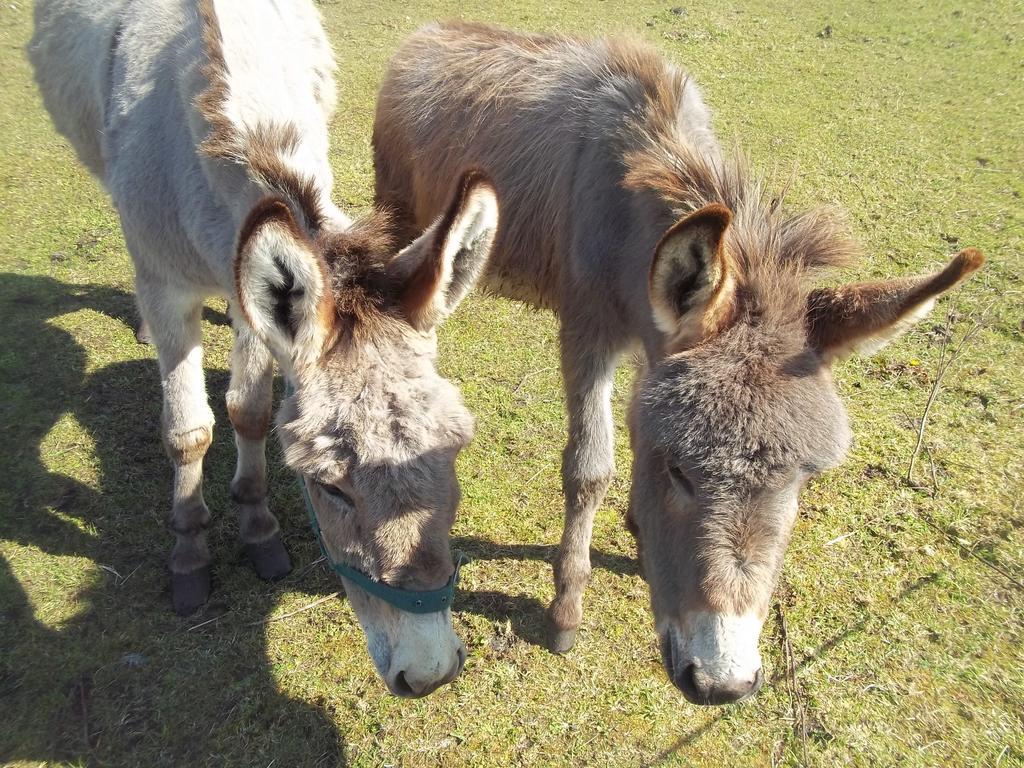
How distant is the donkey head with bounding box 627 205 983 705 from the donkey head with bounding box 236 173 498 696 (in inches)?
28.9

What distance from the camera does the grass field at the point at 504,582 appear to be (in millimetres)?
3143

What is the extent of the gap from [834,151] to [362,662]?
8.24 meters

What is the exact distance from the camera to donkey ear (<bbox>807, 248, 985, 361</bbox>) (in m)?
2.08

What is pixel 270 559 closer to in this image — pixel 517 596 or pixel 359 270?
pixel 517 596

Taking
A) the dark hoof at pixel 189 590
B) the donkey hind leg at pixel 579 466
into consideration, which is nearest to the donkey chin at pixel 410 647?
the donkey hind leg at pixel 579 466

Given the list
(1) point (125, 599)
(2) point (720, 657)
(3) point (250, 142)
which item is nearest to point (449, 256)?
(3) point (250, 142)

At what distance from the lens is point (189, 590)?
11.9ft

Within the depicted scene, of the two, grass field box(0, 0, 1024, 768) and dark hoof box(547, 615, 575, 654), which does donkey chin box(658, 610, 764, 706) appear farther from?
dark hoof box(547, 615, 575, 654)

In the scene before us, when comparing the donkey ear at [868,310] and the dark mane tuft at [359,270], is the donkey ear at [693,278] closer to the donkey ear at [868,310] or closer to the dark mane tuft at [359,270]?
the donkey ear at [868,310]

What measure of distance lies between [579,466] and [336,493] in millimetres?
1514

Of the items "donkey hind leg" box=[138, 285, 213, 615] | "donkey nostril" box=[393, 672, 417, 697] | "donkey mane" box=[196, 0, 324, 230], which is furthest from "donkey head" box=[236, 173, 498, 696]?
"donkey hind leg" box=[138, 285, 213, 615]

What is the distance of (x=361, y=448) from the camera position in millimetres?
2043

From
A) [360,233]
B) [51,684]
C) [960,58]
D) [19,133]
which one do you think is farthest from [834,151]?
[19,133]

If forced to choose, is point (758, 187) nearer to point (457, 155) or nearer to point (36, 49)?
point (457, 155)
